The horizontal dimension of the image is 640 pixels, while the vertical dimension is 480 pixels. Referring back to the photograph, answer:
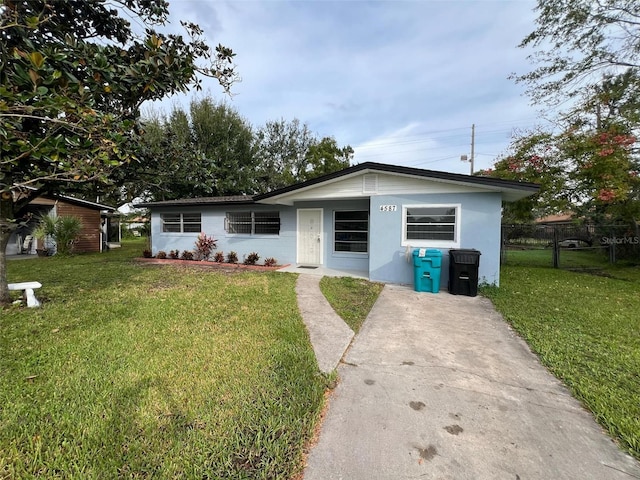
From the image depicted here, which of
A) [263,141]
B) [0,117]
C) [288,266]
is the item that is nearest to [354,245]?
[288,266]

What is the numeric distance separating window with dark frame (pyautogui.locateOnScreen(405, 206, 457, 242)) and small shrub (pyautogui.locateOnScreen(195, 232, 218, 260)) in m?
7.95

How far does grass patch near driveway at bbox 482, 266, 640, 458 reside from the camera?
253 centimetres

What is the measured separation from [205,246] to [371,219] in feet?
23.8

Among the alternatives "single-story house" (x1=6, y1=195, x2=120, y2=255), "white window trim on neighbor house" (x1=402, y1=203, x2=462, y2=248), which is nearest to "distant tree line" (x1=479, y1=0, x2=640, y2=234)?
"white window trim on neighbor house" (x1=402, y1=203, x2=462, y2=248)

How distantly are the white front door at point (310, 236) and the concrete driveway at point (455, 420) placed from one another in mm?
6471

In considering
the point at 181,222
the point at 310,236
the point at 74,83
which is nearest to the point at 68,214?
the point at 181,222

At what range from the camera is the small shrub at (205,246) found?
11602mm

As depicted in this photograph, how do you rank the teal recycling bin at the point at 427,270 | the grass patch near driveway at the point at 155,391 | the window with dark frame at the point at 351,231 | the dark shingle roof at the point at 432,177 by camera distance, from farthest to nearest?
the window with dark frame at the point at 351,231
the teal recycling bin at the point at 427,270
the dark shingle roof at the point at 432,177
the grass patch near driveway at the point at 155,391

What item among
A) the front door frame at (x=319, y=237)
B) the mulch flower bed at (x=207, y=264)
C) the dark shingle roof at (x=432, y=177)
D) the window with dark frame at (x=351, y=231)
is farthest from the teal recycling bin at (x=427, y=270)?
the mulch flower bed at (x=207, y=264)

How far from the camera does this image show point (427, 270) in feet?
22.6

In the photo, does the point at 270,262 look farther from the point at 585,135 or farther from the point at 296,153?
the point at 296,153

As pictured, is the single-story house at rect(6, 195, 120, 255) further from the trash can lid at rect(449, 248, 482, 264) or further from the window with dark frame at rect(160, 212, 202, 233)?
the trash can lid at rect(449, 248, 482, 264)

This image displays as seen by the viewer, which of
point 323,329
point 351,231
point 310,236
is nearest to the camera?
point 323,329

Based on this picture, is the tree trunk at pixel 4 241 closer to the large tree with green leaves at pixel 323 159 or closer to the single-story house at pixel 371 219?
the single-story house at pixel 371 219
